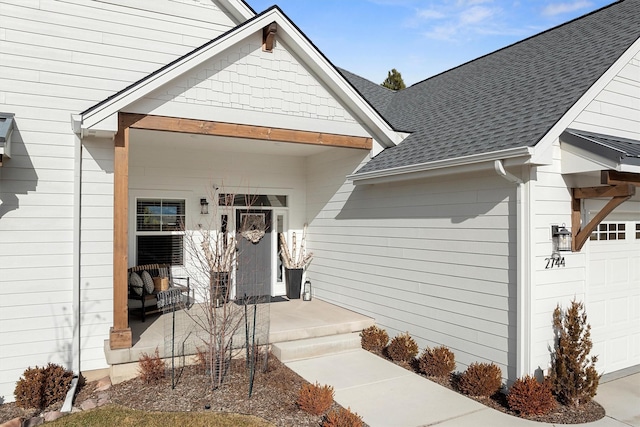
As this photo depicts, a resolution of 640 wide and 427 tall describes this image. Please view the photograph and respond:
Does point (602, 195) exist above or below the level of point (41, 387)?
above

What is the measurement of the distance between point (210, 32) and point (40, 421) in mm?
5947

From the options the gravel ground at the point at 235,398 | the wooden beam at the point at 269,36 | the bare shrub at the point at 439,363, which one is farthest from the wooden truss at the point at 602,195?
the wooden beam at the point at 269,36

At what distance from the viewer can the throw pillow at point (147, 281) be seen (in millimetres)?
7731

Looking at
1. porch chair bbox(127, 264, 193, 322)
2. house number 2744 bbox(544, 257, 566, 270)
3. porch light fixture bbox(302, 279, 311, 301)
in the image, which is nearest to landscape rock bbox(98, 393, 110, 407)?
porch chair bbox(127, 264, 193, 322)

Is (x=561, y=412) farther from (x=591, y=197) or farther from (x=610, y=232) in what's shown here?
(x=610, y=232)

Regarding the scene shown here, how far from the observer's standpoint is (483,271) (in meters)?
5.78

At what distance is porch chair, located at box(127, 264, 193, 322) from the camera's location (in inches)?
294

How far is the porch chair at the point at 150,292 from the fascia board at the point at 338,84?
13.7 feet

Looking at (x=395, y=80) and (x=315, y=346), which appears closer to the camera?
(x=315, y=346)

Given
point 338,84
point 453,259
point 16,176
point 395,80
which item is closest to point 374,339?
point 453,259

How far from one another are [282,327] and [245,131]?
10.4ft

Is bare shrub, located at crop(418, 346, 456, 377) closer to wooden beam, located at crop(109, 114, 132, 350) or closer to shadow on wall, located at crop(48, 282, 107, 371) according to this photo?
wooden beam, located at crop(109, 114, 132, 350)

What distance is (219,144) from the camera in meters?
8.50

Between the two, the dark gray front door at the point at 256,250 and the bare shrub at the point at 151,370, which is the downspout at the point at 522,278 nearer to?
the bare shrub at the point at 151,370
